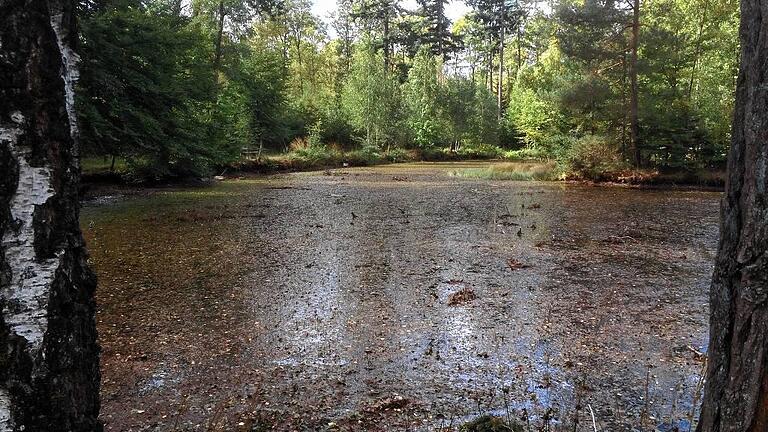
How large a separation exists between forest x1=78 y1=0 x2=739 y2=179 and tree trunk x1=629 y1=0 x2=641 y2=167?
5 cm

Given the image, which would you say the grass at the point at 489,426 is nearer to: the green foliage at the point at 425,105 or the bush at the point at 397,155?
the bush at the point at 397,155

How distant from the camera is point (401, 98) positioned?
119 ft

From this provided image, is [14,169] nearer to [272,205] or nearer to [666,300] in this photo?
[666,300]

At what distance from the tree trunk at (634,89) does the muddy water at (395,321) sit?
856 cm

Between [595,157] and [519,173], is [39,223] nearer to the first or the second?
[595,157]

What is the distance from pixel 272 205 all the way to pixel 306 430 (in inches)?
436

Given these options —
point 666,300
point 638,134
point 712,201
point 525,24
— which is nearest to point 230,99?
point 638,134

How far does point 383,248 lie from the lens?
→ 8516 millimetres

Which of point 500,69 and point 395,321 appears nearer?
point 395,321

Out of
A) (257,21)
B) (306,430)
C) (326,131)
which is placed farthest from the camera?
(257,21)

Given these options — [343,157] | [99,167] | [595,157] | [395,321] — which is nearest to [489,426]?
[395,321]

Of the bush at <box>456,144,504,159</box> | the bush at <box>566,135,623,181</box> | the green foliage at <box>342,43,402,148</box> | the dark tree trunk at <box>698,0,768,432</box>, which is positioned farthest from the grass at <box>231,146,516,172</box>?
the dark tree trunk at <box>698,0,768,432</box>

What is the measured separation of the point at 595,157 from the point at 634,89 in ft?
9.54

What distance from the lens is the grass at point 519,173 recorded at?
72.6ft
